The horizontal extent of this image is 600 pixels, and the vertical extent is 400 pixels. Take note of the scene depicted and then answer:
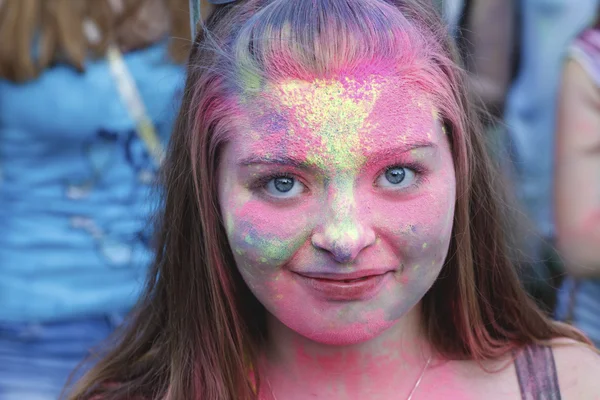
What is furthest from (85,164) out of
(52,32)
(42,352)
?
(42,352)

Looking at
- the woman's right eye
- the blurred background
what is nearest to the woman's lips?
the woman's right eye

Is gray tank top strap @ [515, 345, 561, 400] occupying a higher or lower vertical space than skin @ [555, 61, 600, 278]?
lower

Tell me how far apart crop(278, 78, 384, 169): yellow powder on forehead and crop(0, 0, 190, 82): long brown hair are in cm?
106

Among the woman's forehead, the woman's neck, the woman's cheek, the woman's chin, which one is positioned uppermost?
the woman's forehead

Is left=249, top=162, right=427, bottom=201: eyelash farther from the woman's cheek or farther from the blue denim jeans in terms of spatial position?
the blue denim jeans

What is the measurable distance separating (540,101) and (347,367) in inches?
63.2

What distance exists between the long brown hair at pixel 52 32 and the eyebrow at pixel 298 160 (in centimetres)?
105

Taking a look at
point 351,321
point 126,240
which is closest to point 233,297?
point 351,321

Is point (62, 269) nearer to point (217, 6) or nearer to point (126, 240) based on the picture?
point (126, 240)

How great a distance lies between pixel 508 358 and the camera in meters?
1.73

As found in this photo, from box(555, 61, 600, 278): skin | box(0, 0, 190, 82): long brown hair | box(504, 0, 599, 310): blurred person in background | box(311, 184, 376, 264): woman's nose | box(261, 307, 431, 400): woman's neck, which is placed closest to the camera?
box(311, 184, 376, 264): woman's nose

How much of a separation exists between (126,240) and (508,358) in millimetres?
1357

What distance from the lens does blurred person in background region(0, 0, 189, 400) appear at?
2.43m

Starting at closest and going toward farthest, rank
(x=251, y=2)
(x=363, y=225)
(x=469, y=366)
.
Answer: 1. (x=363, y=225)
2. (x=251, y=2)
3. (x=469, y=366)
